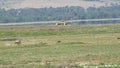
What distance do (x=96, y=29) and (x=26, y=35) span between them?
12065 millimetres

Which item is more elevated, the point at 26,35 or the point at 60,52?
the point at 60,52

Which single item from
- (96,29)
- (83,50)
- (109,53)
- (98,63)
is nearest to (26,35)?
(96,29)

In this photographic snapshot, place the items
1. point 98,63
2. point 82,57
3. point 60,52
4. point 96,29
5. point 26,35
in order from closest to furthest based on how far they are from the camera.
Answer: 1. point 98,63
2. point 82,57
3. point 60,52
4. point 26,35
5. point 96,29

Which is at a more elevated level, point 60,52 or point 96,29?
point 60,52

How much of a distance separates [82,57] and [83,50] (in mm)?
6426

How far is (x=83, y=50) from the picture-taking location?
45.9m

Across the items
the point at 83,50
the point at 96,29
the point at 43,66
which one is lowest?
the point at 96,29

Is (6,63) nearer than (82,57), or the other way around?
(6,63)

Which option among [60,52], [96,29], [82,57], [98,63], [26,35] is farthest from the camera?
[96,29]

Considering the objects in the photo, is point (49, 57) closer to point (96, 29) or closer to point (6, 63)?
point (6, 63)

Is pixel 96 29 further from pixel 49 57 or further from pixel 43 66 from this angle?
pixel 43 66

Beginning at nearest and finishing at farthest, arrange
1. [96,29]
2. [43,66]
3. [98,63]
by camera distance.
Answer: [43,66], [98,63], [96,29]

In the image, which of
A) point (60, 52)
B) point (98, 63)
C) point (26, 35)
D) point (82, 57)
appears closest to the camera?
point (98, 63)

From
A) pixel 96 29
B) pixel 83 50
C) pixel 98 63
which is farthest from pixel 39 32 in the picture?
pixel 98 63
